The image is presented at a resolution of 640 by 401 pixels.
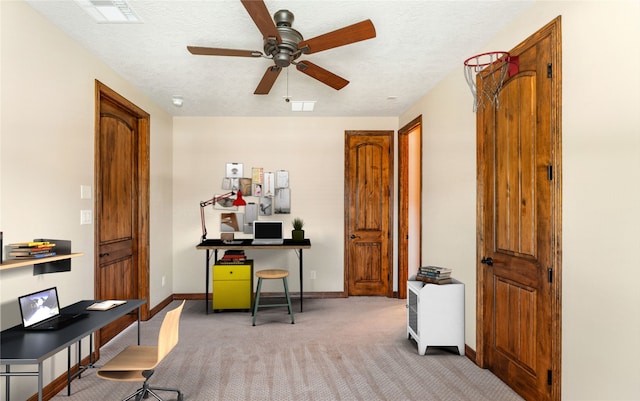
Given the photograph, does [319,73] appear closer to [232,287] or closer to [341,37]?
[341,37]

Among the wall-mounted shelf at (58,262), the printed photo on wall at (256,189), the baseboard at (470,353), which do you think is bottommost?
the baseboard at (470,353)

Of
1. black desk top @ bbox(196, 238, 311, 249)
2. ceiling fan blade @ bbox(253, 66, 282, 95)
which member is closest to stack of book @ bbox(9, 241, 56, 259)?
ceiling fan blade @ bbox(253, 66, 282, 95)

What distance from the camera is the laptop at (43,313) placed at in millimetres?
2186

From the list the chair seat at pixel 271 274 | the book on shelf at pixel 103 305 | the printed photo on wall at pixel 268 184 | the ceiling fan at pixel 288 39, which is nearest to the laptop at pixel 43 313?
the book on shelf at pixel 103 305

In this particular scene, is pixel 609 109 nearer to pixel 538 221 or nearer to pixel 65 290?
pixel 538 221

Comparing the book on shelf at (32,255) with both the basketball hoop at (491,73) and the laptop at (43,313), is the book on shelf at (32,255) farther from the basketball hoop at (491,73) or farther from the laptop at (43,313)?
the basketball hoop at (491,73)

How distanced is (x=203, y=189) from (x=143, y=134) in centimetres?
128

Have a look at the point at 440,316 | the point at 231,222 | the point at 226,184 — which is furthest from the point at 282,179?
the point at 440,316

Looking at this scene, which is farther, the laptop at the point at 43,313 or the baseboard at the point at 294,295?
the baseboard at the point at 294,295

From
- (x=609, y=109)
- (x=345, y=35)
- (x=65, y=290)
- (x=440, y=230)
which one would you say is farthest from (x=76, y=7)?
(x=440, y=230)

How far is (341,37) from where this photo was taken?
228 centimetres

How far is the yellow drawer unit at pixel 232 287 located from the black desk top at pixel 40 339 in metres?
2.24

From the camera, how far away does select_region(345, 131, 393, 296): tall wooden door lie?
18.4 feet

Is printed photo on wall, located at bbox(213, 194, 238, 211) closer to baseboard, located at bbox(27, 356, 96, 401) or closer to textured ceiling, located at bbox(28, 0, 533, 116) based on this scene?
textured ceiling, located at bbox(28, 0, 533, 116)
